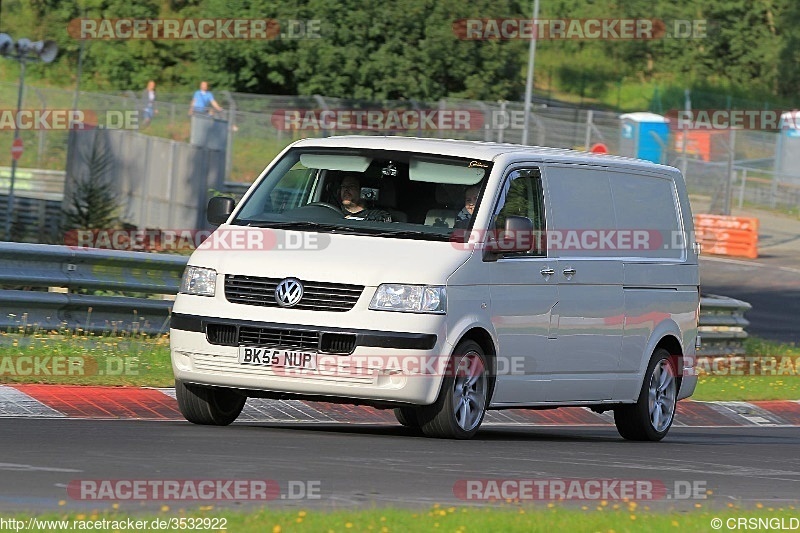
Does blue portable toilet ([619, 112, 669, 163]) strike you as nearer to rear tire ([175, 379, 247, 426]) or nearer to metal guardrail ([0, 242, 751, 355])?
metal guardrail ([0, 242, 751, 355])

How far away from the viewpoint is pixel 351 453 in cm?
1002

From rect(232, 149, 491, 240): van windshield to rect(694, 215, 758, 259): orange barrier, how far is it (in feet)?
102

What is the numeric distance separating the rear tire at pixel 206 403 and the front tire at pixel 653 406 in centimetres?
337

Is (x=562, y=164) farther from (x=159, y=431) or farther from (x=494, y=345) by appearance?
(x=159, y=431)

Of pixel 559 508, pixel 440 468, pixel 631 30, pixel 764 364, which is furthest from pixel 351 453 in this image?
pixel 631 30

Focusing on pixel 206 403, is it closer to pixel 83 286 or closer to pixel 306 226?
pixel 306 226

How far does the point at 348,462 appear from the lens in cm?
951

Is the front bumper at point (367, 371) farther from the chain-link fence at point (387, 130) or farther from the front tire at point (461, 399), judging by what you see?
the chain-link fence at point (387, 130)

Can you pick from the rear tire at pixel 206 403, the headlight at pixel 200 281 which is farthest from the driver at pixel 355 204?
the rear tire at pixel 206 403

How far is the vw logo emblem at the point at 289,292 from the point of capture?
11.0 meters

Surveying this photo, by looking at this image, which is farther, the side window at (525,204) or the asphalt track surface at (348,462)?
the side window at (525,204)

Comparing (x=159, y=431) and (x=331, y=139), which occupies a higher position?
(x=331, y=139)

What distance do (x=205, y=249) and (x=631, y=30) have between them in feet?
214

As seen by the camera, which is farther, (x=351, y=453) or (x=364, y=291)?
(x=364, y=291)
